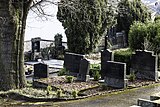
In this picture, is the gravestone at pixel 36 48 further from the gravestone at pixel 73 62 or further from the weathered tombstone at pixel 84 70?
the weathered tombstone at pixel 84 70

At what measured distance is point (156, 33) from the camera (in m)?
22.7

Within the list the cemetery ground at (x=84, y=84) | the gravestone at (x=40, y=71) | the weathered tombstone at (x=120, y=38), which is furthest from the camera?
the weathered tombstone at (x=120, y=38)

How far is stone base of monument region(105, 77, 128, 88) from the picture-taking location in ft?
52.1

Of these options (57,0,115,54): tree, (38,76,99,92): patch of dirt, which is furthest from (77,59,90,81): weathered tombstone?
(57,0,115,54): tree

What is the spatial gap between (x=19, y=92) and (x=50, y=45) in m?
15.9

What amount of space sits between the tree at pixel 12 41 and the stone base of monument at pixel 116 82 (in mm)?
3418

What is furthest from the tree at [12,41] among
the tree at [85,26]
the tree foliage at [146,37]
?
the tree at [85,26]

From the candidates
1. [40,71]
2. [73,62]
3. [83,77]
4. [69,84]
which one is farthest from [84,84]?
[40,71]

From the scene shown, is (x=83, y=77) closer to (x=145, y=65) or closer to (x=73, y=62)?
(x=73, y=62)

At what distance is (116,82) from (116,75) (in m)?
0.28

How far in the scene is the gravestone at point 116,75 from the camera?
15.9m

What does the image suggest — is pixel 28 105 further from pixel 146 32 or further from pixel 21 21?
pixel 146 32

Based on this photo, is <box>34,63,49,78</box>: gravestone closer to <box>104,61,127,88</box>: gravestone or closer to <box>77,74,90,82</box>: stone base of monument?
<box>77,74,90,82</box>: stone base of monument

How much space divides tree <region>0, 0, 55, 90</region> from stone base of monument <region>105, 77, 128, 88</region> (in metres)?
3.42
